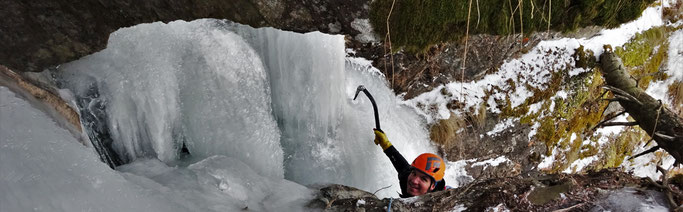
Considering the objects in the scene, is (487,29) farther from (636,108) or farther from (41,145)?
(636,108)

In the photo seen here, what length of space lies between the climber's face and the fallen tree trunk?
6.40ft

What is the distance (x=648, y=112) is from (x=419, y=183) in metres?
2.30

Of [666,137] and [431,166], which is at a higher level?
[666,137]

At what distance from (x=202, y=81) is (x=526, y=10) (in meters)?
2.25

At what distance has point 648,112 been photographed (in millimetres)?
3984

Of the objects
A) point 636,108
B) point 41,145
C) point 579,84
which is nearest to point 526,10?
point 41,145

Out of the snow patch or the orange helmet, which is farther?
the orange helmet

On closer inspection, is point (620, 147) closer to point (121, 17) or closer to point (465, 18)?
point (465, 18)

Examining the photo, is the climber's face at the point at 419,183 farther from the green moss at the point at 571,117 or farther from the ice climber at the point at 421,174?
the green moss at the point at 571,117

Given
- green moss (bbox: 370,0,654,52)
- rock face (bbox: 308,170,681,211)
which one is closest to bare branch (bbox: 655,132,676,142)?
rock face (bbox: 308,170,681,211)

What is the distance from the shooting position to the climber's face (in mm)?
4020

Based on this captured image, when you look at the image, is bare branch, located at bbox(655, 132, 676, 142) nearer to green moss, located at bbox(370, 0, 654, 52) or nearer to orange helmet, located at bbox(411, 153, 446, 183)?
green moss, located at bbox(370, 0, 654, 52)

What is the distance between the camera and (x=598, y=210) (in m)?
2.22

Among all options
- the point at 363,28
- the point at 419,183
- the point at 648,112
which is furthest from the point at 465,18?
the point at 648,112
